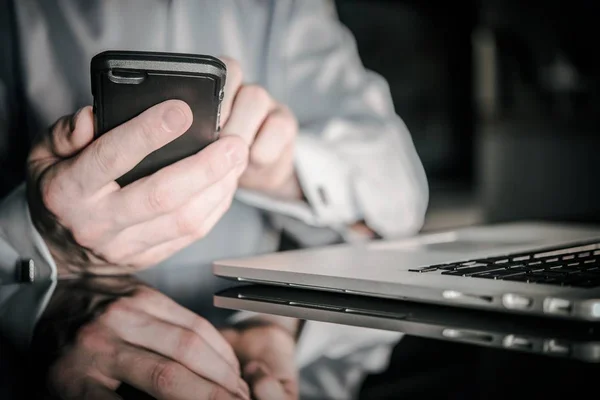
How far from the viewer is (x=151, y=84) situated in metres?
0.67

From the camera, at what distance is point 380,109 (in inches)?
51.9

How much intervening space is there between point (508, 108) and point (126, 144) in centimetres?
201

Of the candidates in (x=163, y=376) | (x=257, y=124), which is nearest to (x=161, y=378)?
(x=163, y=376)

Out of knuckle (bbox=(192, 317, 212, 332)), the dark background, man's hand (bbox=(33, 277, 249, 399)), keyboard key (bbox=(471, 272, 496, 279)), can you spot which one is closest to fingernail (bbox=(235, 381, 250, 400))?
man's hand (bbox=(33, 277, 249, 399))

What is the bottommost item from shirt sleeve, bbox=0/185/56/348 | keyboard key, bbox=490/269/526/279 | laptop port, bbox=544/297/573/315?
shirt sleeve, bbox=0/185/56/348

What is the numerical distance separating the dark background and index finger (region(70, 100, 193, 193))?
3.34 ft

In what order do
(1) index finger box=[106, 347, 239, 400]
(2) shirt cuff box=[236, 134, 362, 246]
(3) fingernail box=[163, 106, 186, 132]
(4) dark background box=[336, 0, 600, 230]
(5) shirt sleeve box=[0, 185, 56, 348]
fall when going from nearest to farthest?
(1) index finger box=[106, 347, 239, 400] < (3) fingernail box=[163, 106, 186, 132] < (5) shirt sleeve box=[0, 185, 56, 348] < (2) shirt cuff box=[236, 134, 362, 246] < (4) dark background box=[336, 0, 600, 230]

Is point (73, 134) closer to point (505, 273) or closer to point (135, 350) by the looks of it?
point (135, 350)

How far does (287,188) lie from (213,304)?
1.47 feet

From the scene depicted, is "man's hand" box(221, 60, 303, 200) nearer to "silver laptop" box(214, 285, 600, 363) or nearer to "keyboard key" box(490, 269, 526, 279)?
"silver laptop" box(214, 285, 600, 363)

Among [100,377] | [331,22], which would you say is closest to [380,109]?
[331,22]

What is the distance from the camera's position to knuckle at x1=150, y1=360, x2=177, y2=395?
0.41 metres

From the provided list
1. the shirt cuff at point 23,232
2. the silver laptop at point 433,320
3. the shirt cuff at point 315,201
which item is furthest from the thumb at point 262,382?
the shirt cuff at point 315,201

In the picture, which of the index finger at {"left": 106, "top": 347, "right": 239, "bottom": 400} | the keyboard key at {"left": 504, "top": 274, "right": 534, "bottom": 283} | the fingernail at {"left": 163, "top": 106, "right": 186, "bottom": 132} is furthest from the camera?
the fingernail at {"left": 163, "top": 106, "right": 186, "bottom": 132}
